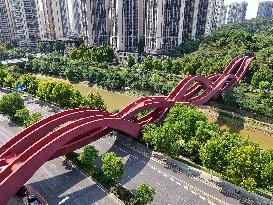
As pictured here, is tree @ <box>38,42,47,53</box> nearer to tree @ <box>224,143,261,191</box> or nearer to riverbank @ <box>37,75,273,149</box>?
riverbank @ <box>37,75,273,149</box>

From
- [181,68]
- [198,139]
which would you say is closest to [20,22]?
[181,68]

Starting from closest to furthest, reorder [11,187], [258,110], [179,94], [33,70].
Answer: [11,187], [179,94], [258,110], [33,70]

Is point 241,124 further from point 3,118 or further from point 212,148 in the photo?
point 3,118

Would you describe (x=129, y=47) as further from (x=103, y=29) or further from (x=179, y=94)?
(x=179, y=94)

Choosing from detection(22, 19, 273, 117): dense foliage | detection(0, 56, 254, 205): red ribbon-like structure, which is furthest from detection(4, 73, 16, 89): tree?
detection(0, 56, 254, 205): red ribbon-like structure

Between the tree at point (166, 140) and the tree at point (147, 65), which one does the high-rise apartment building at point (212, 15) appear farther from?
the tree at point (166, 140)

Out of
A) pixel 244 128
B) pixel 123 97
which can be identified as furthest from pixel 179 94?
pixel 123 97
